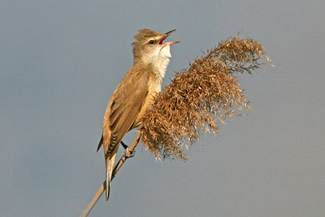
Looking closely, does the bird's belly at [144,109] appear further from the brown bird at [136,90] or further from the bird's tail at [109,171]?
the bird's tail at [109,171]

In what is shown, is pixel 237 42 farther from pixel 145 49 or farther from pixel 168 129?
pixel 145 49

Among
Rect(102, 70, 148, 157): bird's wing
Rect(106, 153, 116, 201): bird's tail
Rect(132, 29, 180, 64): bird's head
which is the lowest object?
Rect(106, 153, 116, 201): bird's tail

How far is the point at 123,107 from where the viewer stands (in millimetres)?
4379

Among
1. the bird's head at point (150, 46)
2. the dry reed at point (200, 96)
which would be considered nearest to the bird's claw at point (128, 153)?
the dry reed at point (200, 96)

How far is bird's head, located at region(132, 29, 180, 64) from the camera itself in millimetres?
4910

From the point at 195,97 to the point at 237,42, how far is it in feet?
1.96

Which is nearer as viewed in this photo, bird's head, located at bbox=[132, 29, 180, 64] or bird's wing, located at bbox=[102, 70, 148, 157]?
bird's wing, located at bbox=[102, 70, 148, 157]

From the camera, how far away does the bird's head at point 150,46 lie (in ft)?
16.1

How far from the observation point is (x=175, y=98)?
3.17 m

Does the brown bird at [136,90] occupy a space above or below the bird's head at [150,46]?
below

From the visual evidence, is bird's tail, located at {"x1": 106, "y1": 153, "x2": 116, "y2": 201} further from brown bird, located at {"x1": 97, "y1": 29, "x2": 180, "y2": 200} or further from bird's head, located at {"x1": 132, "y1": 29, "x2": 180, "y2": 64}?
bird's head, located at {"x1": 132, "y1": 29, "x2": 180, "y2": 64}

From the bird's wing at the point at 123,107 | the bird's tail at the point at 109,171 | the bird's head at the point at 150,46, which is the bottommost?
the bird's tail at the point at 109,171

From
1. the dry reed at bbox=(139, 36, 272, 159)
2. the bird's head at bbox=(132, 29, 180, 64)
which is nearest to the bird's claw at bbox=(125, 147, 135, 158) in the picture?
the dry reed at bbox=(139, 36, 272, 159)

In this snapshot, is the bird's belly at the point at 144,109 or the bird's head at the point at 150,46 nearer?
the bird's belly at the point at 144,109
